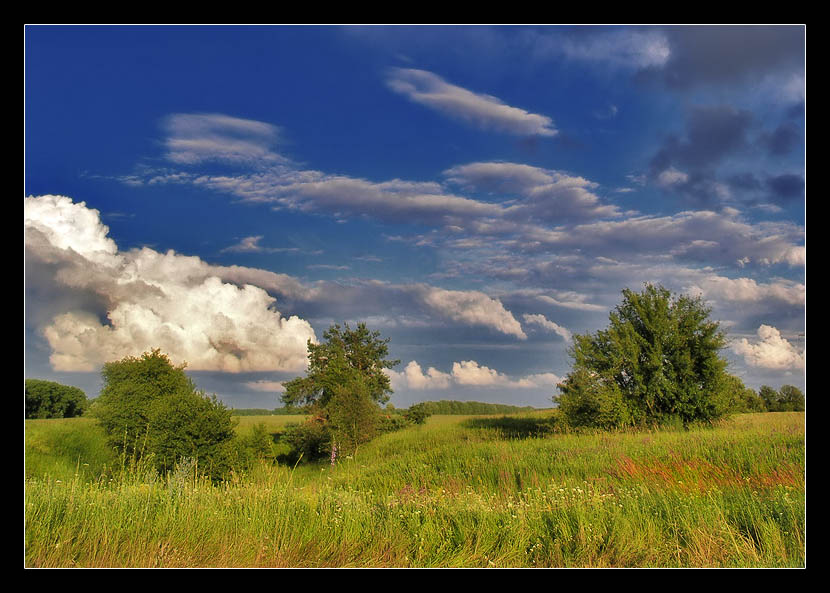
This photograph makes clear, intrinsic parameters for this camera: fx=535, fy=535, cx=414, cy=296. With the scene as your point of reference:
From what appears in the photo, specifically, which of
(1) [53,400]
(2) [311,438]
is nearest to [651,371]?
(2) [311,438]

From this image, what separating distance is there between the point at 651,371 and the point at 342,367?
2320 centimetres

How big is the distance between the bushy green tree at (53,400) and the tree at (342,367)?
2458 cm

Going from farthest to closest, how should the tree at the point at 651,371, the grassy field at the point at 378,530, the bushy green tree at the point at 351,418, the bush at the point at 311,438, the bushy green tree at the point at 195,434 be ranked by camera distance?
the bush at the point at 311,438 < the bushy green tree at the point at 351,418 < the tree at the point at 651,371 < the bushy green tree at the point at 195,434 < the grassy field at the point at 378,530

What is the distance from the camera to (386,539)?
6012mm

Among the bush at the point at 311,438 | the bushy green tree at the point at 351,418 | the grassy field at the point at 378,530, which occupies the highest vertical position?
the grassy field at the point at 378,530

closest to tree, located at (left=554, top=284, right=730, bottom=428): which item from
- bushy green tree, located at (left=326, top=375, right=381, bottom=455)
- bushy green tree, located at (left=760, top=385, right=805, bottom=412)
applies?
bushy green tree, located at (left=326, top=375, right=381, bottom=455)

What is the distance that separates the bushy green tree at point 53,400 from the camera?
48938 millimetres

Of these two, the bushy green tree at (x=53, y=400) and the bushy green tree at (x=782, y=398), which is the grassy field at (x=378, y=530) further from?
the bushy green tree at (x=782, y=398)

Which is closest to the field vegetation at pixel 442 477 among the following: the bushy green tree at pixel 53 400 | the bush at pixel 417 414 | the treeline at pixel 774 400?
the bushy green tree at pixel 53 400

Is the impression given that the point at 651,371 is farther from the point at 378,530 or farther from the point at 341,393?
the point at 378,530

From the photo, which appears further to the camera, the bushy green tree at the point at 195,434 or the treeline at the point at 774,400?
the treeline at the point at 774,400

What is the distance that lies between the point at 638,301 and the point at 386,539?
96.4 feet

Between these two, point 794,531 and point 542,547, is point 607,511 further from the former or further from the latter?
point 794,531

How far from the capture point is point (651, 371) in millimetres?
30469
